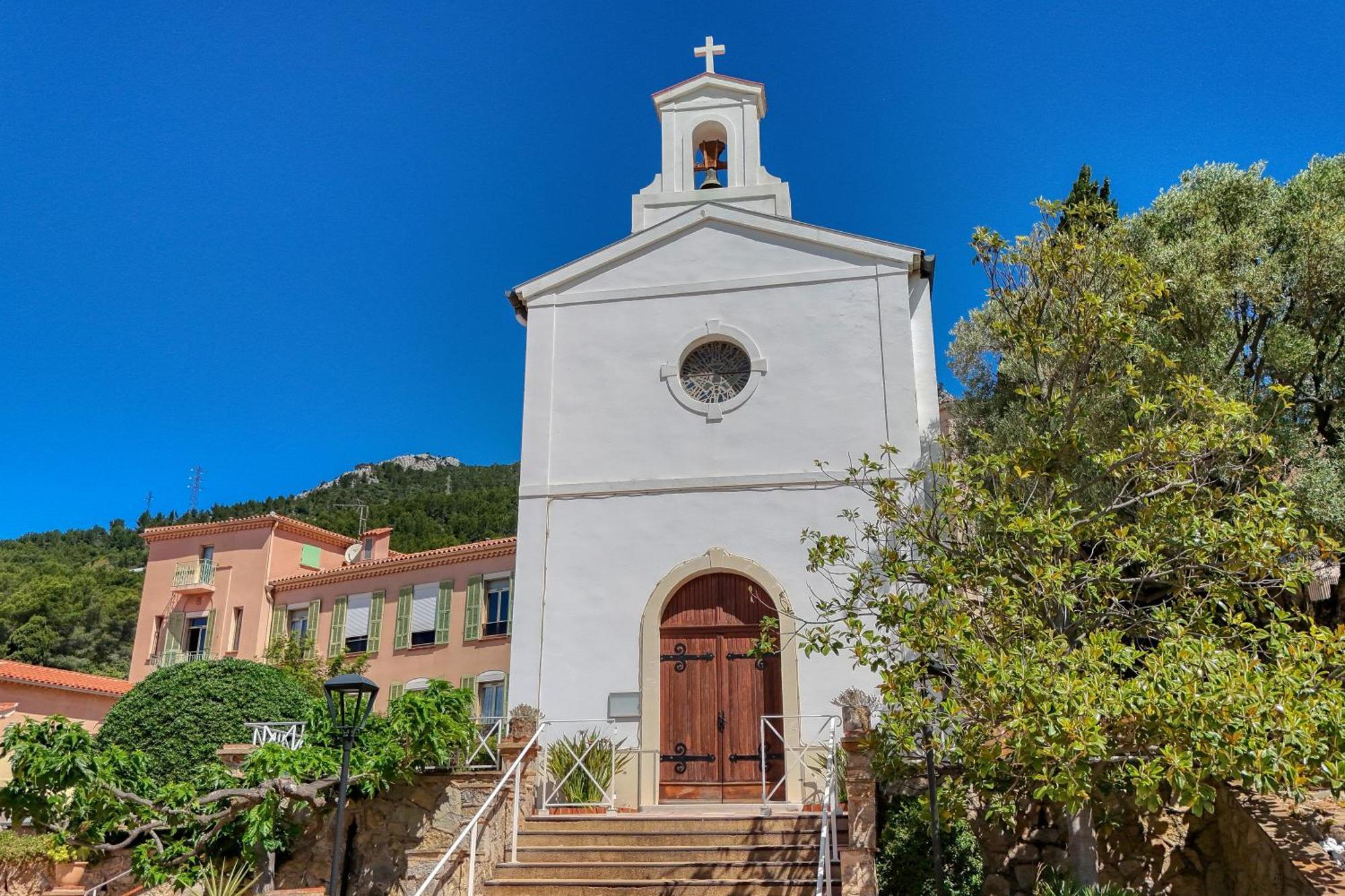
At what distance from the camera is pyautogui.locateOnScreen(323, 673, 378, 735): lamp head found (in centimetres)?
953

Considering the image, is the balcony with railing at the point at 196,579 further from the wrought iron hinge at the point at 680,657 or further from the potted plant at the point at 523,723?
the potted plant at the point at 523,723

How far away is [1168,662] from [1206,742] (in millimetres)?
791

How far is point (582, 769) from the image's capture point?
12594 mm

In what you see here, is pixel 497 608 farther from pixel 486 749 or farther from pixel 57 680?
pixel 486 749

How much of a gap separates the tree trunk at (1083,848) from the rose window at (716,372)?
283 inches

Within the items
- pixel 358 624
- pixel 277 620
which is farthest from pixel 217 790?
pixel 277 620

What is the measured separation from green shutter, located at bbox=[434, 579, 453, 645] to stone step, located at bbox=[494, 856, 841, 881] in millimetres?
20863

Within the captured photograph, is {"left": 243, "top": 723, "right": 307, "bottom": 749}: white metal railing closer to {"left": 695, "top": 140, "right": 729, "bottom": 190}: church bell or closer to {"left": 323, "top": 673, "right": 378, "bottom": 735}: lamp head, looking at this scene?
{"left": 323, "top": 673, "right": 378, "bottom": 735}: lamp head

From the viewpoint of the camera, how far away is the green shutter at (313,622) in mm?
32750

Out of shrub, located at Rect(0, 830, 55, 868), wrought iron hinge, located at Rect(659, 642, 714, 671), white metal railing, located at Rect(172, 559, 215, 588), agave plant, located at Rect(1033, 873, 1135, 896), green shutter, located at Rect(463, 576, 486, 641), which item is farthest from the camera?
white metal railing, located at Rect(172, 559, 215, 588)

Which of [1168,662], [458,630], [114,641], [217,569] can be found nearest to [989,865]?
[1168,662]

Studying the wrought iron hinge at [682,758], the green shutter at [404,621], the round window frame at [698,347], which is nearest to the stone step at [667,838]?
the wrought iron hinge at [682,758]

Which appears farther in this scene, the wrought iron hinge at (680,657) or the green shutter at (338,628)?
the green shutter at (338,628)

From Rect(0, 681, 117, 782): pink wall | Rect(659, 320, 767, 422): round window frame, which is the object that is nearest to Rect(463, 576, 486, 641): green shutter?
Rect(0, 681, 117, 782): pink wall
